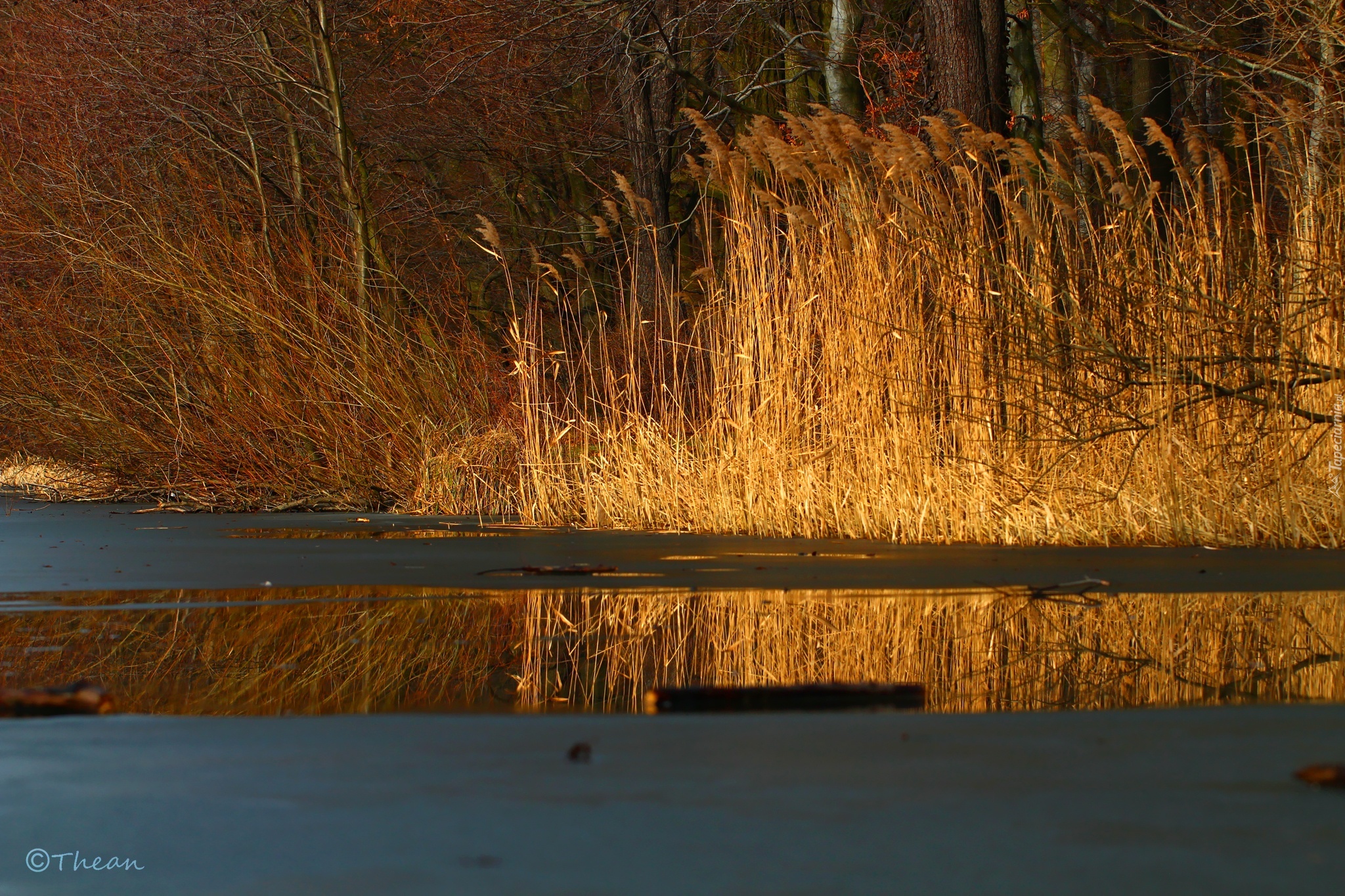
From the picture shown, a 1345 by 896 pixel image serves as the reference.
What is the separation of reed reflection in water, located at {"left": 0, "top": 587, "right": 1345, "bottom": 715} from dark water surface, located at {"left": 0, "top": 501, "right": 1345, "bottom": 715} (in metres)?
0.01

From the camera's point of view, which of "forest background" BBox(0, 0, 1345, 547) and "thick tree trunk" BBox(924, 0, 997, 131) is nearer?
"forest background" BBox(0, 0, 1345, 547)

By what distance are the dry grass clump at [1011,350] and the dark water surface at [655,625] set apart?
1.66 feet

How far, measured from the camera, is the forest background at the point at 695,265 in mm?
7074

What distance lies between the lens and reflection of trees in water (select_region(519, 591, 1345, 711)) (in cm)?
306

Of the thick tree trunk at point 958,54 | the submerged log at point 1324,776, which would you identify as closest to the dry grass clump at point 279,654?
the submerged log at point 1324,776

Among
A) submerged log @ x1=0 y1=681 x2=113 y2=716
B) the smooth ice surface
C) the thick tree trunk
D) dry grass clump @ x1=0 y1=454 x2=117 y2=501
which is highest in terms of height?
the thick tree trunk

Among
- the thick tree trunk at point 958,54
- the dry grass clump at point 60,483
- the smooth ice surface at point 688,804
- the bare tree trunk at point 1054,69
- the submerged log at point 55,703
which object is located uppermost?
the bare tree trunk at point 1054,69

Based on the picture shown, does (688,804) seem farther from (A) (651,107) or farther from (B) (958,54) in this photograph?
(A) (651,107)

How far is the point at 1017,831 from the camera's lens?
1904 mm

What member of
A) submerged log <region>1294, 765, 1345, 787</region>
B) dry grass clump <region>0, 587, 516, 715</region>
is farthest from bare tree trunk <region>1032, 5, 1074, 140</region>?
submerged log <region>1294, 765, 1345, 787</region>

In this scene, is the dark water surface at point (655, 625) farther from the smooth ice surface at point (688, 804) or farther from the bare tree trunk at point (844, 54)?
the bare tree trunk at point (844, 54)

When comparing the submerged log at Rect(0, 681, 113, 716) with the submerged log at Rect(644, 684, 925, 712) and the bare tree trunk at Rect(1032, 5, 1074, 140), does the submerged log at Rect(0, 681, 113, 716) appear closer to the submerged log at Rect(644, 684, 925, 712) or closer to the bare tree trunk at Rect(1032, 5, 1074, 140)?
the submerged log at Rect(644, 684, 925, 712)

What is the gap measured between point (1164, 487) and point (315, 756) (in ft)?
17.4

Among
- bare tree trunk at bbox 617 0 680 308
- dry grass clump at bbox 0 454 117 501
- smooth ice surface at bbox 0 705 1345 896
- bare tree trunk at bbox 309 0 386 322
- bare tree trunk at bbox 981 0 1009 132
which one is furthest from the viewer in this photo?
bare tree trunk at bbox 617 0 680 308
